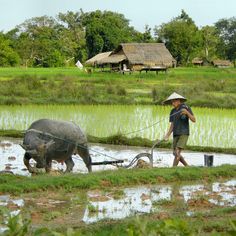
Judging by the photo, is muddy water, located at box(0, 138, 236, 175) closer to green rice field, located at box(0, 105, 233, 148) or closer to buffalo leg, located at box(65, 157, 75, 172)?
buffalo leg, located at box(65, 157, 75, 172)

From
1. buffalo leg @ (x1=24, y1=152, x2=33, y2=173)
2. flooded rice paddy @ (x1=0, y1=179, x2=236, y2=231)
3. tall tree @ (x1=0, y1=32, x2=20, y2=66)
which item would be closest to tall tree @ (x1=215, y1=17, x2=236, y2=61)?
tall tree @ (x1=0, y1=32, x2=20, y2=66)

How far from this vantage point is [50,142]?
8102 millimetres

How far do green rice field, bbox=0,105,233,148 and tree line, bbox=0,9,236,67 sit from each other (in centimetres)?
3101

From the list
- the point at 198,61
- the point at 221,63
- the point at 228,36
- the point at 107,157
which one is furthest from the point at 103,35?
the point at 107,157

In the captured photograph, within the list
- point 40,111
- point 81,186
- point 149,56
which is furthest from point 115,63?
point 81,186

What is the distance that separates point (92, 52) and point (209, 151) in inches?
1646

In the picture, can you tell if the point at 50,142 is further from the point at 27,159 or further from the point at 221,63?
the point at 221,63

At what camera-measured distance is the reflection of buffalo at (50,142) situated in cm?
805

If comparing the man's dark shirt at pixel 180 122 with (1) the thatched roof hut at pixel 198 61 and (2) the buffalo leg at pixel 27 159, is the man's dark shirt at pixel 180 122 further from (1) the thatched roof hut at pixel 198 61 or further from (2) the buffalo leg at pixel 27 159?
(1) the thatched roof hut at pixel 198 61

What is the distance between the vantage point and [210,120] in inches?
597

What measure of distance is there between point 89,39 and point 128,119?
3697 centimetres

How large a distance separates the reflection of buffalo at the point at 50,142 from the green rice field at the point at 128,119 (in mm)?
4008

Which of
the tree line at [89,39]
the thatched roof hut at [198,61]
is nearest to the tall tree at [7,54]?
the tree line at [89,39]

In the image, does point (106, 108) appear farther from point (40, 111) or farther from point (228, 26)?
point (228, 26)
